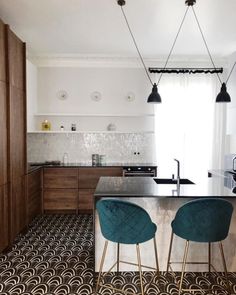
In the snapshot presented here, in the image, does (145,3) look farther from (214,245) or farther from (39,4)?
(214,245)

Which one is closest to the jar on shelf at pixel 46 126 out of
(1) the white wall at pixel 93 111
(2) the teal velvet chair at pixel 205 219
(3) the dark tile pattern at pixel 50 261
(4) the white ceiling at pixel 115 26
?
(1) the white wall at pixel 93 111

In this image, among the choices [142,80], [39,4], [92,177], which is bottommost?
[92,177]

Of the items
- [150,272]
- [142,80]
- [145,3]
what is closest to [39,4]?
[145,3]

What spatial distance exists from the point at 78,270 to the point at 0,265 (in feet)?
2.94

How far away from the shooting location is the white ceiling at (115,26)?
10.7 ft

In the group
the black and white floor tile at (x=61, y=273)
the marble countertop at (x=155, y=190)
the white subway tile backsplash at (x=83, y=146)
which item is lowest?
the black and white floor tile at (x=61, y=273)

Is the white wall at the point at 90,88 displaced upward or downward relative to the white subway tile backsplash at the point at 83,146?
upward

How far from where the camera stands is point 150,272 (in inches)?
116

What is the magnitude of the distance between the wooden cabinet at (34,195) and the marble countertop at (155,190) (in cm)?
167

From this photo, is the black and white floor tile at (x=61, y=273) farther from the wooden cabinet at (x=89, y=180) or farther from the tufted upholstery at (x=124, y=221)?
the wooden cabinet at (x=89, y=180)

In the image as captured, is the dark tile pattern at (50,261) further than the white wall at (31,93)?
No

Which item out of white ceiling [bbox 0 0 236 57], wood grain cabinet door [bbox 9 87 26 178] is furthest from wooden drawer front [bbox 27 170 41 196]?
white ceiling [bbox 0 0 236 57]

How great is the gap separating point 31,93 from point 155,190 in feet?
11.2

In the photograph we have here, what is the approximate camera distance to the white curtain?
539 cm
